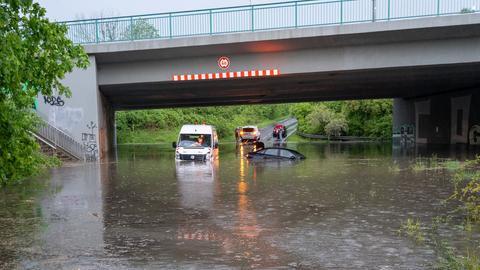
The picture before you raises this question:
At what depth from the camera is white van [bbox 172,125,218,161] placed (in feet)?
74.1

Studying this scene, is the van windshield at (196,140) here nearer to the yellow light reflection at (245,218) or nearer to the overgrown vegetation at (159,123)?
the yellow light reflection at (245,218)

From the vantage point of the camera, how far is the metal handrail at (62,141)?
2359cm

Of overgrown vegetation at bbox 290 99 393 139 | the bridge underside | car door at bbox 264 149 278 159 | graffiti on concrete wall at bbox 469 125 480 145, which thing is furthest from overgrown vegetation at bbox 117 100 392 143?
car door at bbox 264 149 278 159

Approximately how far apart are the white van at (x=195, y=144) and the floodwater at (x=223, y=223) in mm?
6935

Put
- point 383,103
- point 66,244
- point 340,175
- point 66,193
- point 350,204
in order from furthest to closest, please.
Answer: point 383,103 < point 340,175 < point 66,193 < point 350,204 < point 66,244

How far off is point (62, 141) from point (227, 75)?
9.22 metres

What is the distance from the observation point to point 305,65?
21.9 metres

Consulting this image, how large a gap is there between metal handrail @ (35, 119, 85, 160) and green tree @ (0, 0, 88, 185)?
60.1 ft

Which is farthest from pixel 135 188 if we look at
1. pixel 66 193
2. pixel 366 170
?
pixel 366 170

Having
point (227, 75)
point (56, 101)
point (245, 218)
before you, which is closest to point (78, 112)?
point (56, 101)

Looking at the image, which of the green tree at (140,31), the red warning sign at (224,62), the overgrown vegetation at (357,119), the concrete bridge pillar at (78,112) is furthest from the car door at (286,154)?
the overgrown vegetation at (357,119)

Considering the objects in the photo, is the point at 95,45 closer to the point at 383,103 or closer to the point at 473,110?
the point at 473,110

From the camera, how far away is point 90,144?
944 inches

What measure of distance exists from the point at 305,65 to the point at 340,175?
7.26 meters
